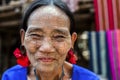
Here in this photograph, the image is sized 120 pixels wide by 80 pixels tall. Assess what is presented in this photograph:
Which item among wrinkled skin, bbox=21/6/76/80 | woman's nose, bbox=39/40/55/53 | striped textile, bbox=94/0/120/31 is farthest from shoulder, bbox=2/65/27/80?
striped textile, bbox=94/0/120/31

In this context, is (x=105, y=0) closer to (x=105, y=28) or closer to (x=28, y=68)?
(x=105, y=28)

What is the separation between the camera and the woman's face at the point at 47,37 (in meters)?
1.53

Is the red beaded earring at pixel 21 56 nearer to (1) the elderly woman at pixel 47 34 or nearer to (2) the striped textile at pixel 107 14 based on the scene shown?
(1) the elderly woman at pixel 47 34

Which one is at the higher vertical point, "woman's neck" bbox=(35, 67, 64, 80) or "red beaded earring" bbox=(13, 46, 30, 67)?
"red beaded earring" bbox=(13, 46, 30, 67)

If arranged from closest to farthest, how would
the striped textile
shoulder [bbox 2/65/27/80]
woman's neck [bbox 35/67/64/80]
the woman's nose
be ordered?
the woman's nose → woman's neck [bbox 35/67/64/80] → shoulder [bbox 2/65/27/80] → the striped textile

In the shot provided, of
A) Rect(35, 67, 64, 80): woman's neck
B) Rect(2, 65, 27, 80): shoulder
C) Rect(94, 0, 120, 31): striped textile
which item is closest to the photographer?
Rect(35, 67, 64, 80): woman's neck

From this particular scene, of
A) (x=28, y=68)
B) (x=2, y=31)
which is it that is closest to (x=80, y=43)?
(x=2, y=31)

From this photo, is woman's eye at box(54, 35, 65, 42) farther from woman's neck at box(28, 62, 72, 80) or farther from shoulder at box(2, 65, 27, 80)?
shoulder at box(2, 65, 27, 80)

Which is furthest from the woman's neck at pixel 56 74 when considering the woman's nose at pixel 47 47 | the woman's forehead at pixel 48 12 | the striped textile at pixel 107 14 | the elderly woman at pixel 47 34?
the striped textile at pixel 107 14

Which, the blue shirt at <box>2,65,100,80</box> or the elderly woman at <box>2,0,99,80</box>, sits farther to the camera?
the blue shirt at <box>2,65,100,80</box>

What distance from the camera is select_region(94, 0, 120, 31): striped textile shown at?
414cm

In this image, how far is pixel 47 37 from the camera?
5.03 ft

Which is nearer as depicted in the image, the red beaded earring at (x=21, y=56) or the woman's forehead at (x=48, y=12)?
the woman's forehead at (x=48, y=12)

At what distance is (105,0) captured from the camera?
4.26 meters
